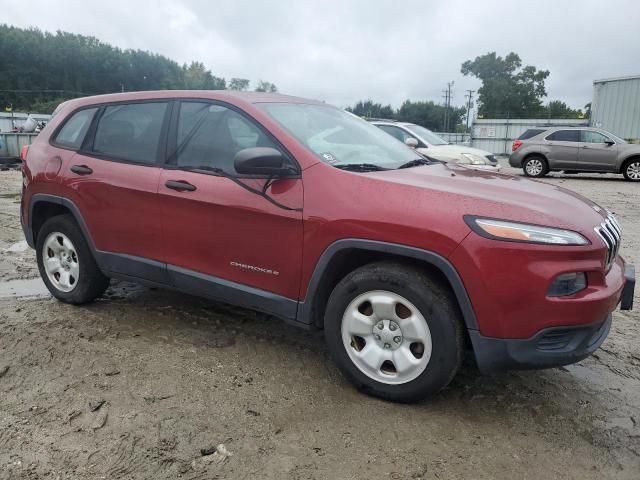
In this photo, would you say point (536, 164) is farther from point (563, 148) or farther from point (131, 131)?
point (131, 131)

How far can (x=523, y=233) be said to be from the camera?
8.02 feet

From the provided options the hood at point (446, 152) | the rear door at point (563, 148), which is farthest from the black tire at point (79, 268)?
the rear door at point (563, 148)

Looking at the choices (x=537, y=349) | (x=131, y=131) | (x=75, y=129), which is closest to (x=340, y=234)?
(x=537, y=349)

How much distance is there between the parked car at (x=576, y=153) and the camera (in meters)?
14.8

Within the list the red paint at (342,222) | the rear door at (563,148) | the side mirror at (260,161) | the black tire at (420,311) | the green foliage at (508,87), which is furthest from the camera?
the green foliage at (508,87)

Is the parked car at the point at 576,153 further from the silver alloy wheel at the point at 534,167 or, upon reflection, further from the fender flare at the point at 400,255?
the fender flare at the point at 400,255

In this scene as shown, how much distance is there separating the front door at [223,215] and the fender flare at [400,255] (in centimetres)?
11

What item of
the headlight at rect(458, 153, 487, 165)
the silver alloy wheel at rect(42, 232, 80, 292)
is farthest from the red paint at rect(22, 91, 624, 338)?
the headlight at rect(458, 153, 487, 165)

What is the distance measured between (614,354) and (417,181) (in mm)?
1950

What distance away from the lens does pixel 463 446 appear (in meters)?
2.50

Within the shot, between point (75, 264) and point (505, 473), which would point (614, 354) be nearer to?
point (505, 473)

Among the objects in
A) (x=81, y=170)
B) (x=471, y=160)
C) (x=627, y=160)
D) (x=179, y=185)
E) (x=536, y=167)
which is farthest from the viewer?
(x=536, y=167)

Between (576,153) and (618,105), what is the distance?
6.67m

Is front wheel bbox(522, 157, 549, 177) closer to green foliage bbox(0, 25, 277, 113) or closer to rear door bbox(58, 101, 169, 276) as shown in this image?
rear door bbox(58, 101, 169, 276)
